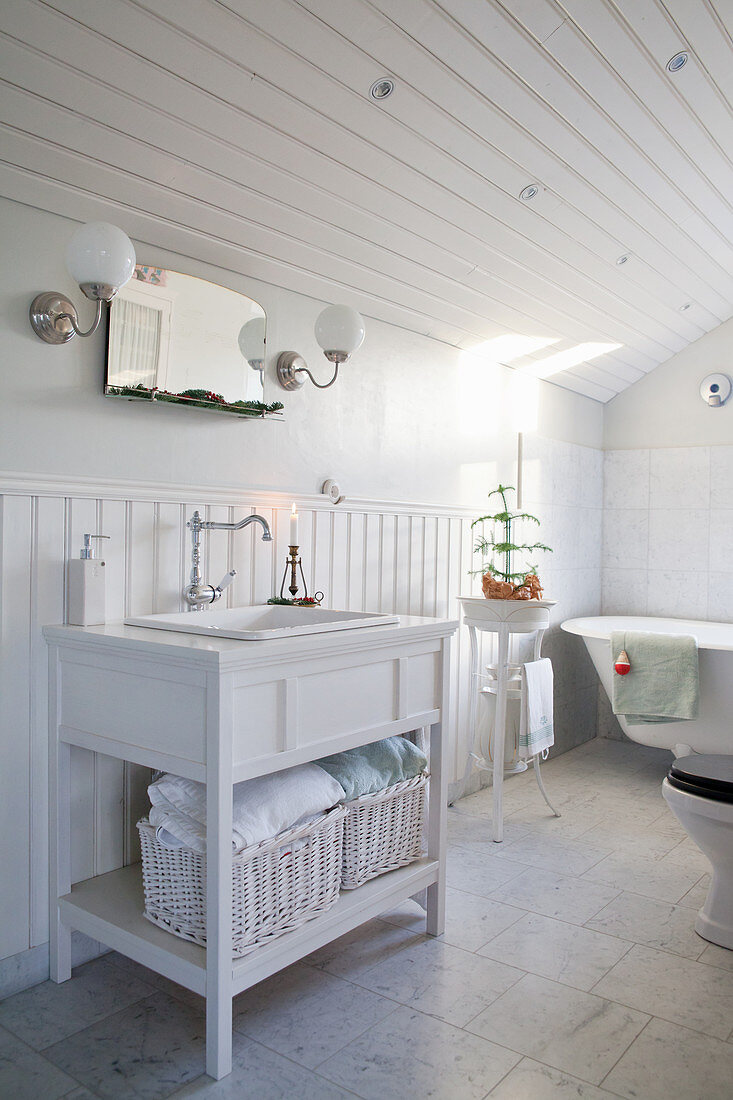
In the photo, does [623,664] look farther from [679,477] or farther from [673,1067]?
[673,1067]

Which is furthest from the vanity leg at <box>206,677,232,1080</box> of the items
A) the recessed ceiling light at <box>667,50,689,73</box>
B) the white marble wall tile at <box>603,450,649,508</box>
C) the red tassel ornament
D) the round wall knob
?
the white marble wall tile at <box>603,450,649,508</box>

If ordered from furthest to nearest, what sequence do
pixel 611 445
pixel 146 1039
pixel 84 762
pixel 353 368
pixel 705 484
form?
pixel 611 445
pixel 705 484
pixel 353 368
pixel 84 762
pixel 146 1039

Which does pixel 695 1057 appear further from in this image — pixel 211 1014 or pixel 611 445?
pixel 611 445

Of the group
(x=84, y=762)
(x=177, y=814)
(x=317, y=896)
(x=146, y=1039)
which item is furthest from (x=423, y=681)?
(x=146, y=1039)

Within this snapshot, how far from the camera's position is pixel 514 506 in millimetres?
3877

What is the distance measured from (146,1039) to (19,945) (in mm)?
420

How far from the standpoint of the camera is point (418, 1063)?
1733 millimetres

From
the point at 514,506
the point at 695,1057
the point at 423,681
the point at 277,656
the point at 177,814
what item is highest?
the point at 514,506

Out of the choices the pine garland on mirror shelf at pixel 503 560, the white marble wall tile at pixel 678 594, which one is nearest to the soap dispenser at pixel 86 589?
the pine garland on mirror shelf at pixel 503 560

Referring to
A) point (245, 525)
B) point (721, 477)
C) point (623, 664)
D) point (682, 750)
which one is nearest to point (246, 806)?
point (245, 525)

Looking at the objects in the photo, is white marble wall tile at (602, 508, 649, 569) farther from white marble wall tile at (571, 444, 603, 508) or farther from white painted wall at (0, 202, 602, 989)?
white painted wall at (0, 202, 602, 989)

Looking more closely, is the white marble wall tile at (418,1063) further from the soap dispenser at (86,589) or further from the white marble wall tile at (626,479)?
the white marble wall tile at (626,479)

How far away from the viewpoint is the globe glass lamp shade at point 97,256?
172 cm

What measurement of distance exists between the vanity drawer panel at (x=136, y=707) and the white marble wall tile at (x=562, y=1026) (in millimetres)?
955
